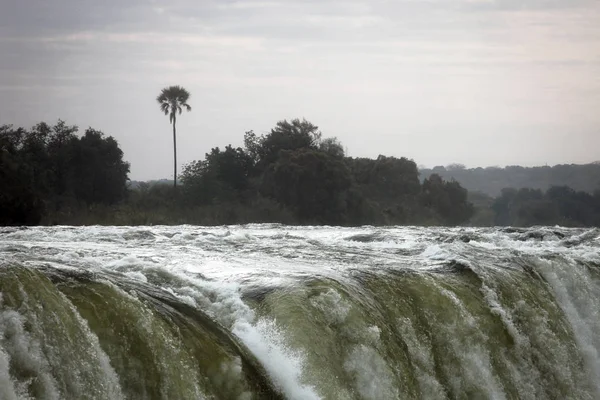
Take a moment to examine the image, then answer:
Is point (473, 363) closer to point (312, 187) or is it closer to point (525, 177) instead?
point (312, 187)

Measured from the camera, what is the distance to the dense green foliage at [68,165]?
4597 centimetres

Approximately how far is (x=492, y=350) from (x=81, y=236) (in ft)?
36.8

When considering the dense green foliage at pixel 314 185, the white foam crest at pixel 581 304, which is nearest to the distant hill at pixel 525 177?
the dense green foliage at pixel 314 185

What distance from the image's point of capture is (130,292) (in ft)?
36.1

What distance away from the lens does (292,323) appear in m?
11.6

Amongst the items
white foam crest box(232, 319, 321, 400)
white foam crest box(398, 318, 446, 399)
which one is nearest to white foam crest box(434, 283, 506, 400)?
white foam crest box(398, 318, 446, 399)

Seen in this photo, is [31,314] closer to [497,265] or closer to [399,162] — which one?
[497,265]

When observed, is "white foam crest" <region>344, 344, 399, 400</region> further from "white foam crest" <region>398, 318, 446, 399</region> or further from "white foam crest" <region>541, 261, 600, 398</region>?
"white foam crest" <region>541, 261, 600, 398</region>

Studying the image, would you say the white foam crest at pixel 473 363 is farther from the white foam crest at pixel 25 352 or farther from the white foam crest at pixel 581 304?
the white foam crest at pixel 25 352

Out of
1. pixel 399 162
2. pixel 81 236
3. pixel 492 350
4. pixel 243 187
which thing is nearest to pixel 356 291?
pixel 492 350

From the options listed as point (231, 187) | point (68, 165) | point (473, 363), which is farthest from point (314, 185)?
point (473, 363)

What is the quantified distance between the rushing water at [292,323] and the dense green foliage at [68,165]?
26.6m

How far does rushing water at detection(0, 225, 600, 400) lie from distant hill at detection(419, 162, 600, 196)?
10967 centimetres

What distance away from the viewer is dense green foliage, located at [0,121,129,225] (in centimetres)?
4597
